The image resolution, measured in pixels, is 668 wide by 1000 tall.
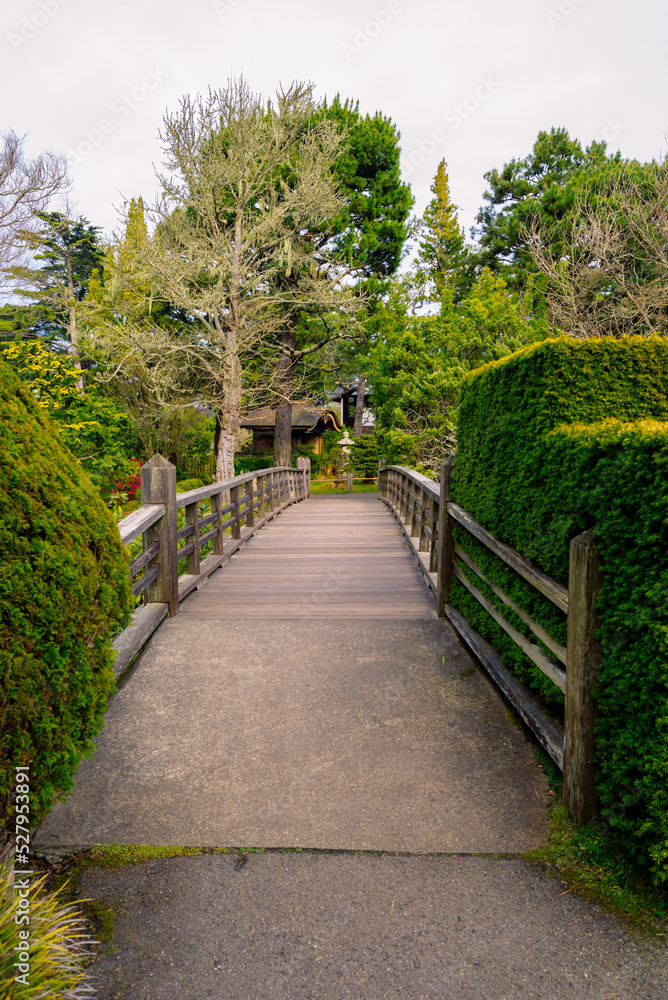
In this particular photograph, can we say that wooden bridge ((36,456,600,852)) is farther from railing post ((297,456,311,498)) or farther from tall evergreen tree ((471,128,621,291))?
tall evergreen tree ((471,128,621,291))

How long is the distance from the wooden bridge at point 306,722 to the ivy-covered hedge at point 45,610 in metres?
0.71

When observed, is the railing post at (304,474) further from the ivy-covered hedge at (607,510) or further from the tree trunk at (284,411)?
the ivy-covered hedge at (607,510)

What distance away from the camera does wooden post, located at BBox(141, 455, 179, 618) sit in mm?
4328

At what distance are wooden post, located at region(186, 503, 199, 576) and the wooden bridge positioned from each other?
2 centimetres

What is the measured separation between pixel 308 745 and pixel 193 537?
2.73 metres

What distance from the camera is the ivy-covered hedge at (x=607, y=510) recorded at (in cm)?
179

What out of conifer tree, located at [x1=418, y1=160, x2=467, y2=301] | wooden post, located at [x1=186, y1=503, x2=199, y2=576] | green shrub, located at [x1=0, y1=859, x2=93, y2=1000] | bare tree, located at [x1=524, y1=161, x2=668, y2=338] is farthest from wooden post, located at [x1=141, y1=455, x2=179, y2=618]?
conifer tree, located at [x1=418, y1=160, x2=467, y2=301]

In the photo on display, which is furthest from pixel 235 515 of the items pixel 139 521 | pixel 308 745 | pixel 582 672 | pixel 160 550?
pixel 582 672

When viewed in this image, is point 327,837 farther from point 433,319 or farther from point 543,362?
point 433,319

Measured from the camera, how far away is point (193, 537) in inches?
203

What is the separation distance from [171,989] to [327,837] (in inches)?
Answer: 31.1

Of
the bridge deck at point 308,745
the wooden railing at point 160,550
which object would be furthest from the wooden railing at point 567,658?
the wooden railing at point 160,550

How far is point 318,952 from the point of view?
175cm

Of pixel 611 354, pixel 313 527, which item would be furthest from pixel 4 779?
pixel 313 527
